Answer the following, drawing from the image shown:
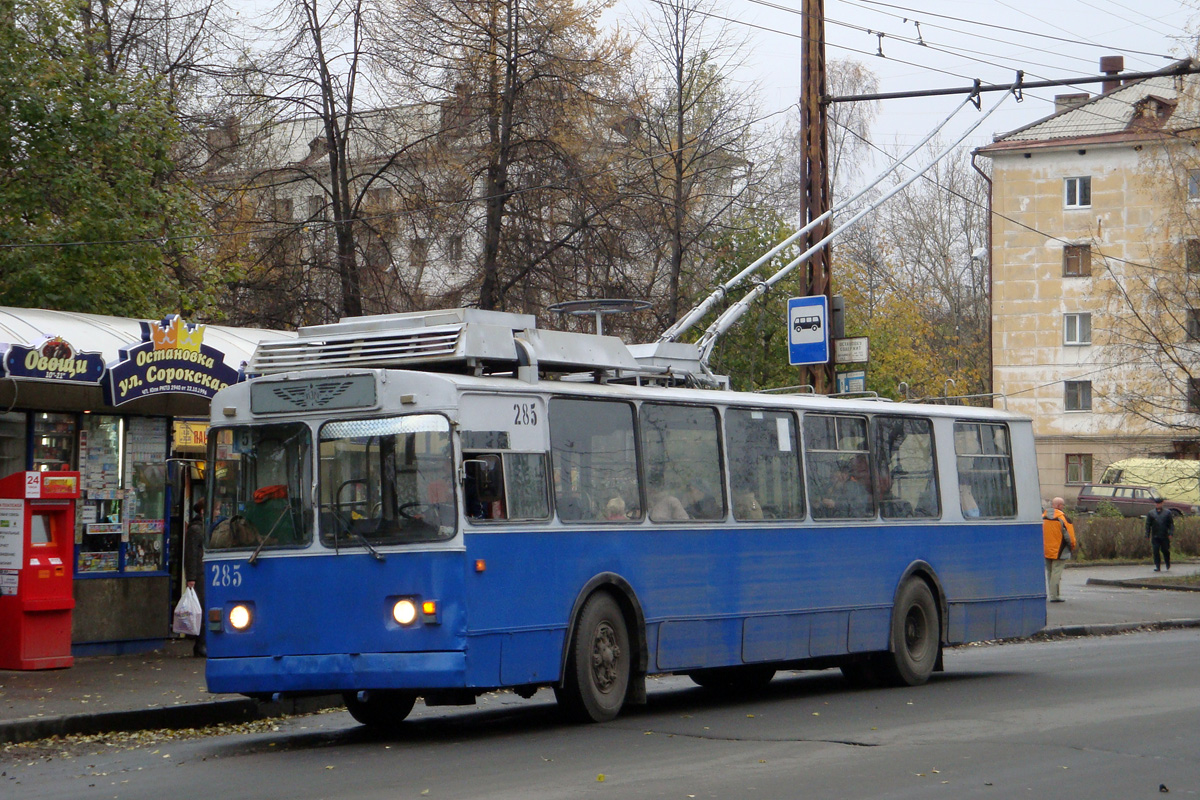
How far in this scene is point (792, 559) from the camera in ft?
43.0

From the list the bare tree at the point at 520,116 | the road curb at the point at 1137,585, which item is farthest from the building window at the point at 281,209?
the road curb at the point at 1137,585

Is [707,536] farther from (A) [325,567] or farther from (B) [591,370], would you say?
(A) [325,567]

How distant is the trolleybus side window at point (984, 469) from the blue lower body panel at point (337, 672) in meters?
7.25

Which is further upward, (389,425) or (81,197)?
(81,197)

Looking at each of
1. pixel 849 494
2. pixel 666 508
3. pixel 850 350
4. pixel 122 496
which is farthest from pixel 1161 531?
pixel 666 508

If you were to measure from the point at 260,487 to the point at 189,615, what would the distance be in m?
5.67

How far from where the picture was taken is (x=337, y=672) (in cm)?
1013

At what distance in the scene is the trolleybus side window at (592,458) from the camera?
36.1 feet

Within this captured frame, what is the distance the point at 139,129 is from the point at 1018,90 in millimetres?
11684

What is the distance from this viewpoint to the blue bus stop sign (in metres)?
19.6

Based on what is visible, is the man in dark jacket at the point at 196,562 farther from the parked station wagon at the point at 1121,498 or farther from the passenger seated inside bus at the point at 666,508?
the parked station wagon at the point at 1121,498

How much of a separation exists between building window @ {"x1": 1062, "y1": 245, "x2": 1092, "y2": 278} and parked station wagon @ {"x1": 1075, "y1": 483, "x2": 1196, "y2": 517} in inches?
366

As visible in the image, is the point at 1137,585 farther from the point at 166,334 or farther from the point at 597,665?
the point at 597,665

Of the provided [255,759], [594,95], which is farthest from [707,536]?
[594,95]
